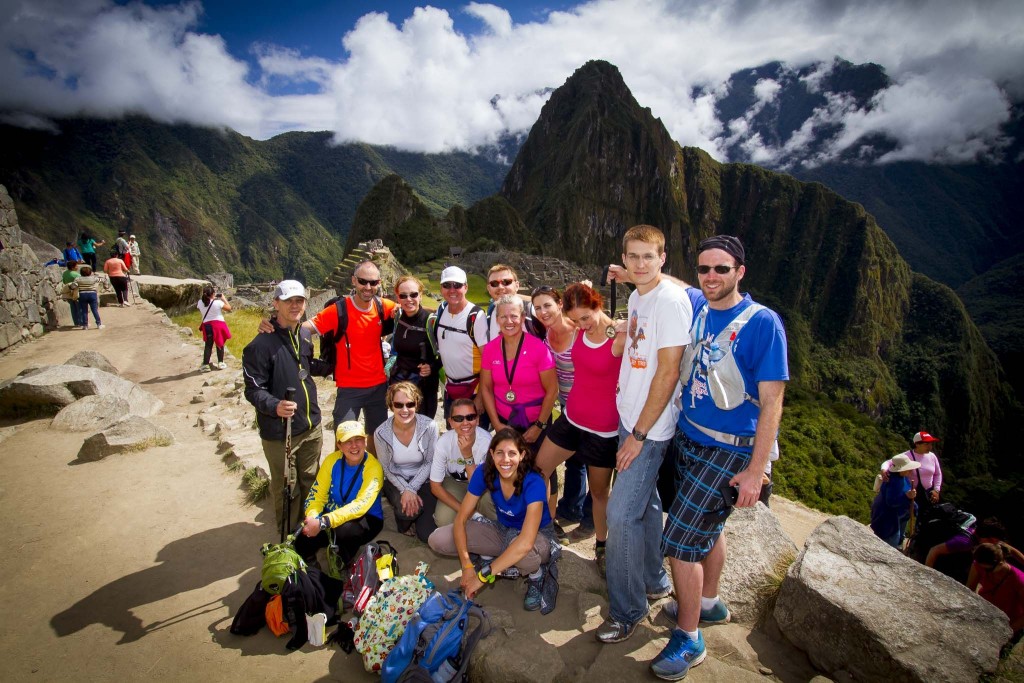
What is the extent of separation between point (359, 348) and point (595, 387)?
102 inches

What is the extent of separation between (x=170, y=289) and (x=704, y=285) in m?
21.1

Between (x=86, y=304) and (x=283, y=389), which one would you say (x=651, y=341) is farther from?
(x=86, y=304)

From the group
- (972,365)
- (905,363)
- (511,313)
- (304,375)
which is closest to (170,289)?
(304,375)

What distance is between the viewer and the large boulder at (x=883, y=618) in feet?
9.00

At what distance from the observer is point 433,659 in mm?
2961

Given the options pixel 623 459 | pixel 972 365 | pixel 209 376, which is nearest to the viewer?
pixel 623 459

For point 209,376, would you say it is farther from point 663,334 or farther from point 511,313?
point 663,334

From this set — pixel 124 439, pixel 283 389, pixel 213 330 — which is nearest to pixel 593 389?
pixel 283 389

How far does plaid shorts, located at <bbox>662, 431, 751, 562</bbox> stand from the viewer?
2787 mm

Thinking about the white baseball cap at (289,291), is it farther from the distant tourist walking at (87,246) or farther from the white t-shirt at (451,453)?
the distant tourist walking at (87,246)

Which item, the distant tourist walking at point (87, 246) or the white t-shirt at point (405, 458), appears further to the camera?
the distant tourist walking at point (87, 246)

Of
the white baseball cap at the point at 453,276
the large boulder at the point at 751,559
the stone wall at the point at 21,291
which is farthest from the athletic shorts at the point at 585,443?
the stone wall at the point at 21,291

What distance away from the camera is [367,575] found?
3.58 meters

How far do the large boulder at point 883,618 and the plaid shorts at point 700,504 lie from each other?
0.98 metres
